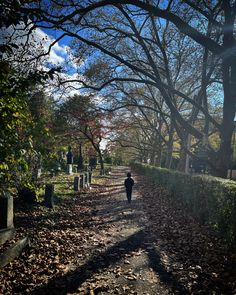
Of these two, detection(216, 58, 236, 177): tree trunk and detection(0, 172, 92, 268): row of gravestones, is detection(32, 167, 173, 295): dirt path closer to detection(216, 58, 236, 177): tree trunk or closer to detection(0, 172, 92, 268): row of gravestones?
detection(0, 172, 92, 268): row of gravestones

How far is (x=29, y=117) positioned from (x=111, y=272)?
3.36 meters

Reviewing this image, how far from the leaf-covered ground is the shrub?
1.25ft

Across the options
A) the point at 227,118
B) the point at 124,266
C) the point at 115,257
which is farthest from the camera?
the point at 227,118

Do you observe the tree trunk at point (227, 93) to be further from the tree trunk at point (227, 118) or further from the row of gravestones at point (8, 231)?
the row of gravestones at point (8, 231)

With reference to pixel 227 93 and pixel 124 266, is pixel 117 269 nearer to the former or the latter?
pixel 124 266

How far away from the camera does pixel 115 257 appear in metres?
5.79

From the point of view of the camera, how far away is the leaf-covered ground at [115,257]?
175 inches

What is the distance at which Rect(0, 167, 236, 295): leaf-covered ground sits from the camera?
445 centimetres

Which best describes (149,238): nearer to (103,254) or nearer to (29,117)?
(103,254)

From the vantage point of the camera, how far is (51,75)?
407 centimetres

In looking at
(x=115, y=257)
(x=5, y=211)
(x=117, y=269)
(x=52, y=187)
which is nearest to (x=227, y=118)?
(x=52, y=187)

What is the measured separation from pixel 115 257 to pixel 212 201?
3.66 m

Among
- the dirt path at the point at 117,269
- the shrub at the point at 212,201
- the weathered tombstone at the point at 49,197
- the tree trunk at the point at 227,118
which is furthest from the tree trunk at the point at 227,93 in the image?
the weathered tombstone at the point at 49,197

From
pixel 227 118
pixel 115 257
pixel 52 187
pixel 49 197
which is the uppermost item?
pixel 227 118
